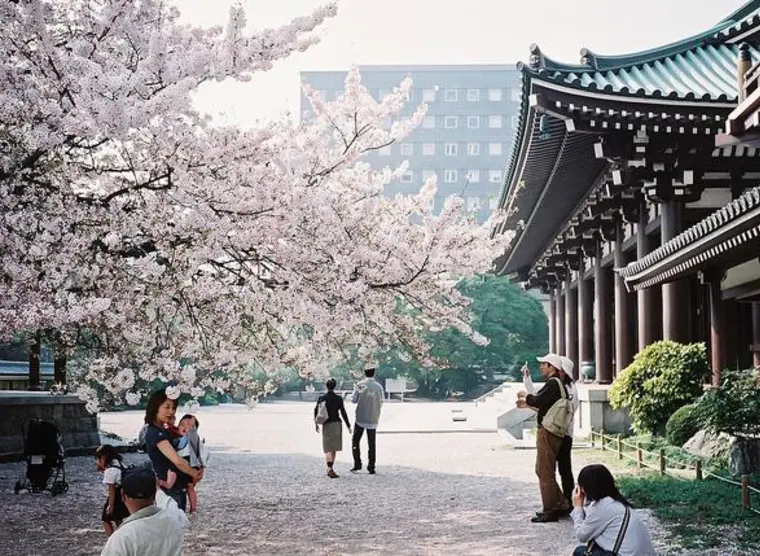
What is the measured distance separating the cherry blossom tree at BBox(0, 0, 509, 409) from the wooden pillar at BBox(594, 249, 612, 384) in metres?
11.3

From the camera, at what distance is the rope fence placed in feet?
31.1

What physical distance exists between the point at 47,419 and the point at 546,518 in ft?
40.9

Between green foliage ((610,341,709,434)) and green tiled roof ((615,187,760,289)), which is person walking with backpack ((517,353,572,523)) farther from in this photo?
green foliage ((610,341,709,434))

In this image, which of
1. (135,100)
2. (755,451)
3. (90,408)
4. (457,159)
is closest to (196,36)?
(135,100)

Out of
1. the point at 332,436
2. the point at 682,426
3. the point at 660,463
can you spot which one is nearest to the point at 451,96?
the point at 332,436

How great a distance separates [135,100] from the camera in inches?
304

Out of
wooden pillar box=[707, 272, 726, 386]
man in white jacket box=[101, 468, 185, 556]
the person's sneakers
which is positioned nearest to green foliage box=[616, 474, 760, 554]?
the person's sneakers

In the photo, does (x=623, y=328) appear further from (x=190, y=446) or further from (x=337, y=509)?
(x=190, y=446)

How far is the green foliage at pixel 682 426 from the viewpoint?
13797 millimetres

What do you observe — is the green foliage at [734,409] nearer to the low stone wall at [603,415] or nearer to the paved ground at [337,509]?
the paved ground at [337,509]

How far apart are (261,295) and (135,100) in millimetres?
3243

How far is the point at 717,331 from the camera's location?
15789 mm

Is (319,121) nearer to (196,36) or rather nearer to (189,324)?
(196,36)

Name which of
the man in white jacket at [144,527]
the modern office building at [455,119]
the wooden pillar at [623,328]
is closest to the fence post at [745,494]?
the man in white jacket at [144,527]
